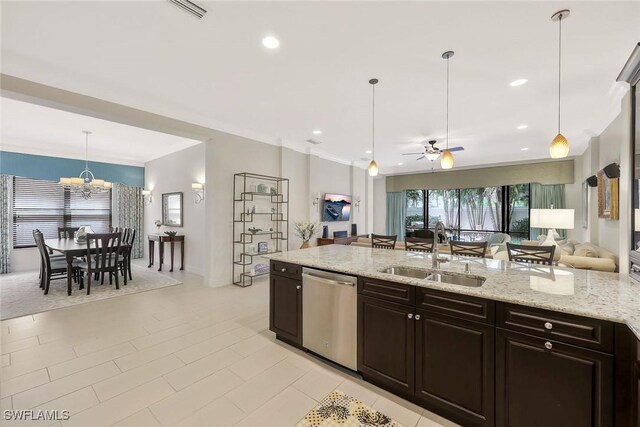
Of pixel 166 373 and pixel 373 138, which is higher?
pixel 373 138

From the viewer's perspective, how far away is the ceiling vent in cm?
204

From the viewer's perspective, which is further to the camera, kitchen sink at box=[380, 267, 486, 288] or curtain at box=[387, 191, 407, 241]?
curtain at box=[387, 191, 407, 241]

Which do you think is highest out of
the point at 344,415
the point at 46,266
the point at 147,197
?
the point at 147,197

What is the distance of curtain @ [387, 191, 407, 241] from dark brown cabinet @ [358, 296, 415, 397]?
26.0ft

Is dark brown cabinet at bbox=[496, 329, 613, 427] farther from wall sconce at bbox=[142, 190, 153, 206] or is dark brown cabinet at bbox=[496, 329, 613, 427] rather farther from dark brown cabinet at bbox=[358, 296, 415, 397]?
wall sconce at bbox=[142, 190, 153, 206]

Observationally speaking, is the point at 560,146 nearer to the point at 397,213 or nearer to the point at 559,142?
the point at 559,142

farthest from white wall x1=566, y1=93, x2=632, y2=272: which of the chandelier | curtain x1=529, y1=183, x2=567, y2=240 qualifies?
the chandelier

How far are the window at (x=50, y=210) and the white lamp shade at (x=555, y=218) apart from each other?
394 inches

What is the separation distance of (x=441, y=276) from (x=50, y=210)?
29.0 feet

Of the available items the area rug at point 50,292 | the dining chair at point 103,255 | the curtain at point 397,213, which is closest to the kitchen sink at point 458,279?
the area rug at point 50,292

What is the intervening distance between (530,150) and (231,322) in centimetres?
782

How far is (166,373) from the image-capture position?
7.83 ft

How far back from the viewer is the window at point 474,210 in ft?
26.1

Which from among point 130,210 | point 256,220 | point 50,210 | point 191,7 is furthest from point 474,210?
point 50,210
